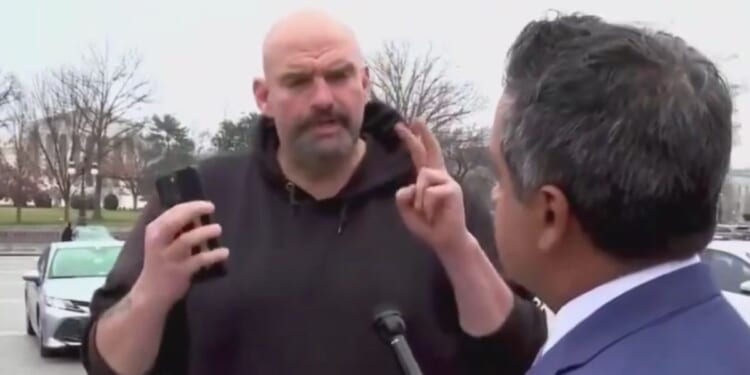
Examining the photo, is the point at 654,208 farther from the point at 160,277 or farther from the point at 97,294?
the point at 97,294

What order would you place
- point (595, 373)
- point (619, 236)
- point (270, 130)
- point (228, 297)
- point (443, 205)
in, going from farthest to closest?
1. point (270, 130)
2. point (228, 297)
3. point (443, 205)
4. point (619, 236)
5. point (595, 373)

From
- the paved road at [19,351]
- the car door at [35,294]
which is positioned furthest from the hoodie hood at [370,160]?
the car door at [35,294]

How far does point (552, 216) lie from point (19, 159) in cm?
6095

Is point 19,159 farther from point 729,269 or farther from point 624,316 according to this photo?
point 624,316

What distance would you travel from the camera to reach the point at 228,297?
105 inches

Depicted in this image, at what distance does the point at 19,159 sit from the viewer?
196 feet

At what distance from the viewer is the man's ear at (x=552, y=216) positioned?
1.56 m

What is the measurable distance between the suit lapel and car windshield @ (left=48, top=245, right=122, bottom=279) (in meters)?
12.1

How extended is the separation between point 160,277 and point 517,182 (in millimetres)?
1025

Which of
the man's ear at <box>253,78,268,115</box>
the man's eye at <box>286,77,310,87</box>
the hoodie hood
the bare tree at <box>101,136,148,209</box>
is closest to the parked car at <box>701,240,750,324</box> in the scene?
the hoodie hood

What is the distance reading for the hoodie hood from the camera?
279 cm

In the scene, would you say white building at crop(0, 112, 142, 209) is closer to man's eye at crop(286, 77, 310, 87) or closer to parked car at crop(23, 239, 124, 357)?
parked car at crop(23, 239, 124, 357)

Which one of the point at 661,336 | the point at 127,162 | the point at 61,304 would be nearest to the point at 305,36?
the point at 661,336

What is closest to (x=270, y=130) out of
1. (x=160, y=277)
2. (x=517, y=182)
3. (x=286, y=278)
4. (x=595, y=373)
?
(x=286, y=278)
